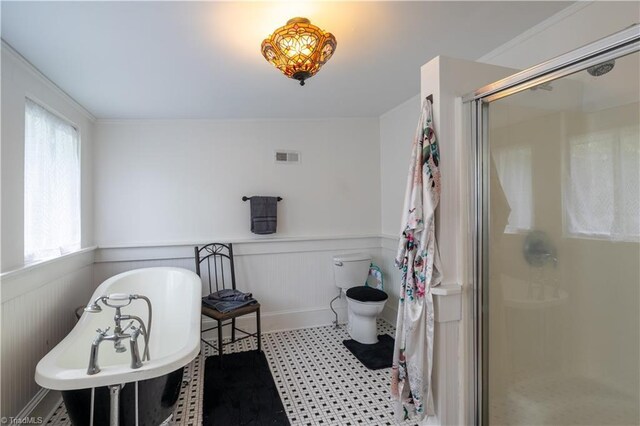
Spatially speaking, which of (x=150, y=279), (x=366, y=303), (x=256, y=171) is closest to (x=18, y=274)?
(x=150, y=279)

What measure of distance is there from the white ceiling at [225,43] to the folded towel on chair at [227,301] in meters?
1.70

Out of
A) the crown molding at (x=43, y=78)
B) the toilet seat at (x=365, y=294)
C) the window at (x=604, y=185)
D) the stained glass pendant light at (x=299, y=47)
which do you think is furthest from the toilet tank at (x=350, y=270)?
the crown molding at (x=43, y=78)

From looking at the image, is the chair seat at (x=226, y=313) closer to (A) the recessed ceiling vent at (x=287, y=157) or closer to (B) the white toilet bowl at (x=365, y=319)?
(B) the white toilet bowl at (x=365, y=319)

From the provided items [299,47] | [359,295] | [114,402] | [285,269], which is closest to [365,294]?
[359,295]

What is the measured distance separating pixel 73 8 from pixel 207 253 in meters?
2.14

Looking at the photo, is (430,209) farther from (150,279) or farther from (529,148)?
(150,279)

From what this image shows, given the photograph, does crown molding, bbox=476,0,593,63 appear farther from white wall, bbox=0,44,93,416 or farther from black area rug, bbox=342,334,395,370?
white wall, bbox=0,44,93,416

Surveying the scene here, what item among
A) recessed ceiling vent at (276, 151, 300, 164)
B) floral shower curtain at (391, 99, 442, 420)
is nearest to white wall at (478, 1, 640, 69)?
floral shower curtain at (391, 99, 442, 420)

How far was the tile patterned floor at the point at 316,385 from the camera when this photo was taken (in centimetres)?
190

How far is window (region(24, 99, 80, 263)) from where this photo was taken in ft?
6.37

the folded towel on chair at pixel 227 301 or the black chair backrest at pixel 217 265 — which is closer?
the folded towel on chair at pixel 227 301

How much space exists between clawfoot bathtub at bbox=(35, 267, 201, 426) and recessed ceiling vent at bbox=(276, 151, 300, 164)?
57.1 inches

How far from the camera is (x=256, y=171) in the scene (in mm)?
3205

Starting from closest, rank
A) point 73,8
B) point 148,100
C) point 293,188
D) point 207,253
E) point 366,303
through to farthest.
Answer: point 73,8, point 148,100, point 366,303, point 207,253, point 293,188
